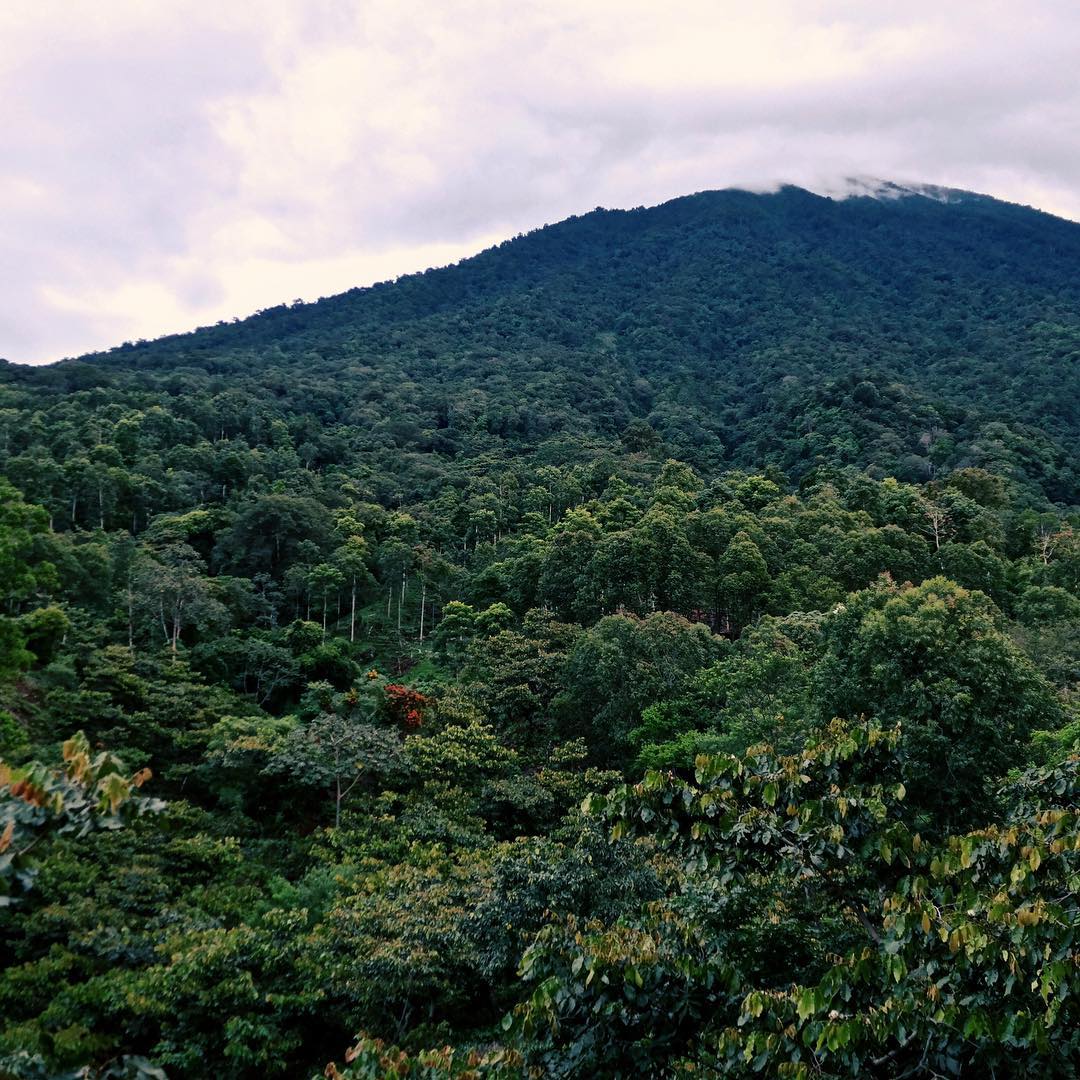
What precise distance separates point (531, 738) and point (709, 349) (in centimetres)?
7729

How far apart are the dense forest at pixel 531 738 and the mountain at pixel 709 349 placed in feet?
3.03

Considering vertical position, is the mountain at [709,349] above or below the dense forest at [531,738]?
above

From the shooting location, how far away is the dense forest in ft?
13.7

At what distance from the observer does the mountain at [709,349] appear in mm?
52750

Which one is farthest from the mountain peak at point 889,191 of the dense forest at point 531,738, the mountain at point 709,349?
the dense forest at point 531,738

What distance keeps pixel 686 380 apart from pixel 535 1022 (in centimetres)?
7705

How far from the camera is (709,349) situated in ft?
293

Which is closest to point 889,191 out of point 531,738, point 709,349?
point 709,349

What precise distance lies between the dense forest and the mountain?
924 mm

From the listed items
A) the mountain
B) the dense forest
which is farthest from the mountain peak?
the dense forest

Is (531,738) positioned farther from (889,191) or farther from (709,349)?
(889,191)

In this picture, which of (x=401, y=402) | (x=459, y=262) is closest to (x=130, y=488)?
(x=401, y=402)

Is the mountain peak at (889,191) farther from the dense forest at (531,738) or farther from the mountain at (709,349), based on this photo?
the dense forest at (531,738)

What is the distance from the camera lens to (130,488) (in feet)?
119
